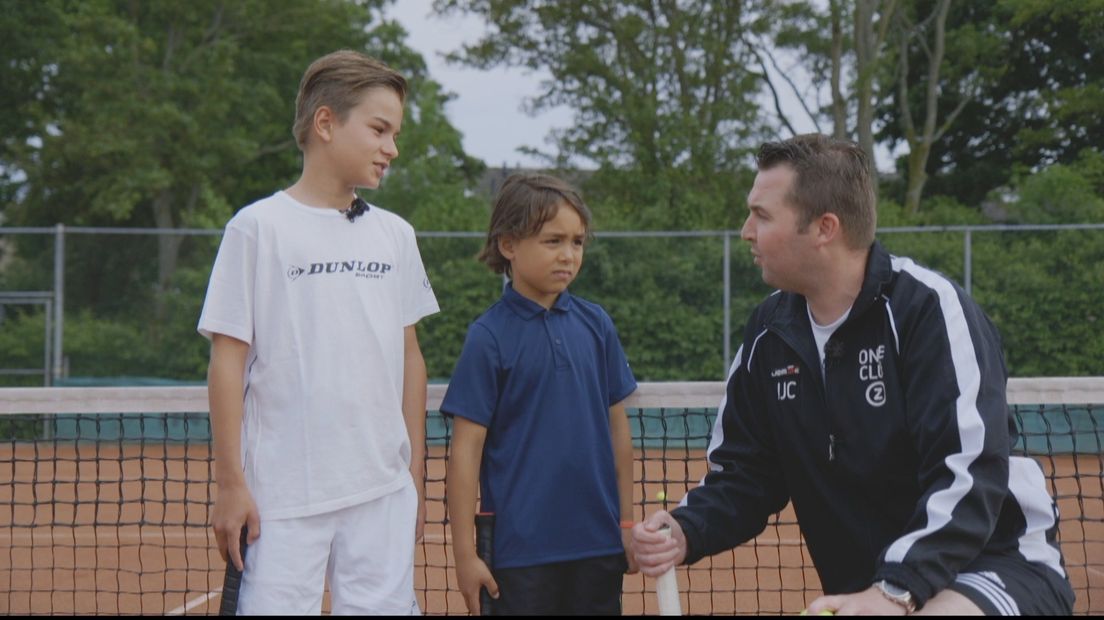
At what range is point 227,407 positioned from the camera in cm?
243

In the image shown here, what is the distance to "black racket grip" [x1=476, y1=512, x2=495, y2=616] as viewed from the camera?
2.69 meters

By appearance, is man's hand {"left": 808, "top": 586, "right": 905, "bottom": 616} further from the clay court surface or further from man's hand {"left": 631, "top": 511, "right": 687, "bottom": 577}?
the clay court surface

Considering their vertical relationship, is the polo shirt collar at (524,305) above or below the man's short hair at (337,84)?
below

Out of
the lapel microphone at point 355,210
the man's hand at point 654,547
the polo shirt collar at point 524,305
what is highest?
the lapel microphone at point 355,210

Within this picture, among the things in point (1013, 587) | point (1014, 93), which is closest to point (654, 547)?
point (1013, 587)

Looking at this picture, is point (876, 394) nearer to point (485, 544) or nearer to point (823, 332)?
point (823, 332)

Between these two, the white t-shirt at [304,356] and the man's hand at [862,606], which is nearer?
the man's hand at [862,606]

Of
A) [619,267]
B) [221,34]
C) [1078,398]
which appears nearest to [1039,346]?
[619,267]

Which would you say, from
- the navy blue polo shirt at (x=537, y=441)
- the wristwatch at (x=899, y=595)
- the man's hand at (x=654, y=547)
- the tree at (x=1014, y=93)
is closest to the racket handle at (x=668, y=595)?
the man's hand at (x=654, y=547)

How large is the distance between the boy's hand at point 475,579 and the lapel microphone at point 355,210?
837 mm

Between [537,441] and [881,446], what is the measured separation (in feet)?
2.65

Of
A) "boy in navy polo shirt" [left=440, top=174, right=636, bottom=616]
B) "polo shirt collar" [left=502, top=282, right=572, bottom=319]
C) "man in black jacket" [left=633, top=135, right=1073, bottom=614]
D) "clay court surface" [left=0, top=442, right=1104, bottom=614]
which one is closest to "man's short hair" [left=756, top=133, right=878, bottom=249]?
"man in black jacket" [left=633, top=135, right=1073, bottom=614]

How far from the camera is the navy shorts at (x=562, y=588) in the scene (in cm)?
268

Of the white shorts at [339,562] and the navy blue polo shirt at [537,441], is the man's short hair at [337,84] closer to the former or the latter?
the navy blue polo shirt at [537,441]
